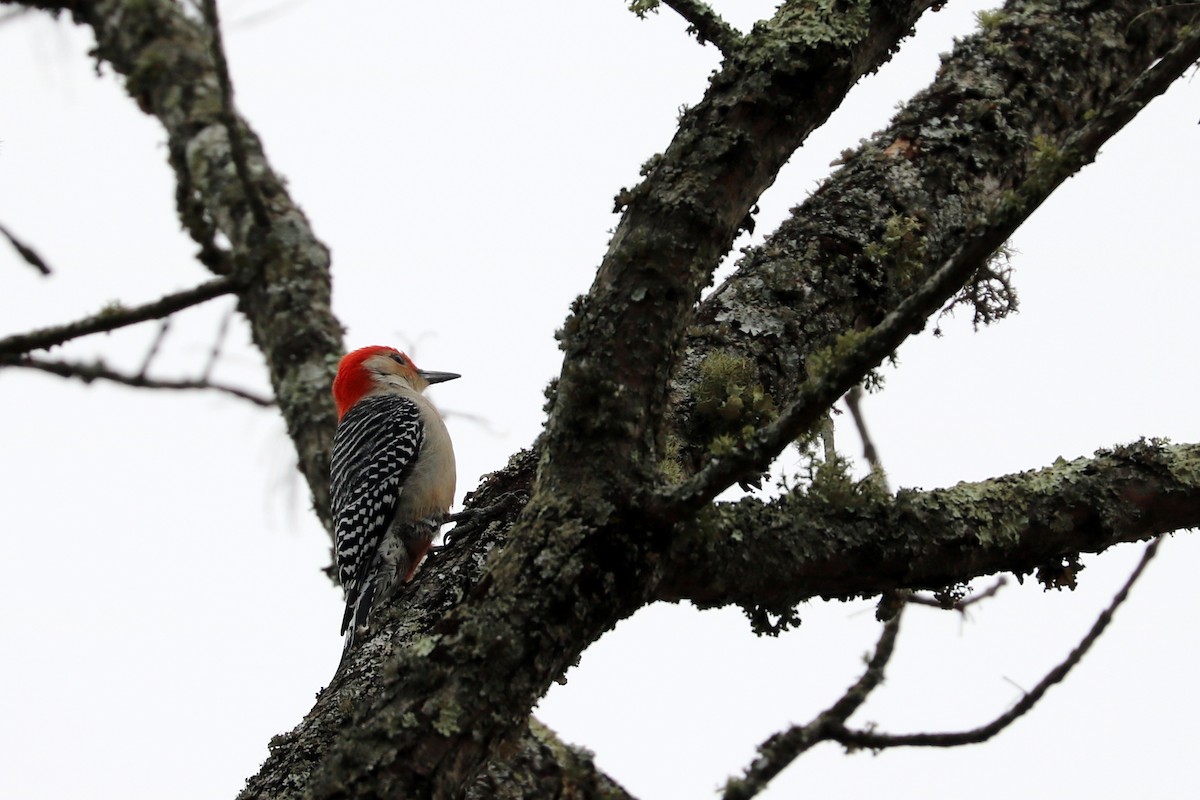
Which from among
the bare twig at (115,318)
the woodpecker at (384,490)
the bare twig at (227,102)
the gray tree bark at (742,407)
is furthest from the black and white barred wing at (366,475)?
the bare twig at (115,318)

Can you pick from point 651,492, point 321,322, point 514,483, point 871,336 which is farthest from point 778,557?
point 321,322

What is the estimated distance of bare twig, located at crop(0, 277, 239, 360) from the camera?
2.03 m

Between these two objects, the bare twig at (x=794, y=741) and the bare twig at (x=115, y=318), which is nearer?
the bare twig at (x=115, y=318)

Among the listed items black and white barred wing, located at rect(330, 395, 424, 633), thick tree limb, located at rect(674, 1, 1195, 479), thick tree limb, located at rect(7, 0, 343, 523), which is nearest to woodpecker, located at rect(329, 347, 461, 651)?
black and white barred wing, located at rect(330, 395, 424, 633)

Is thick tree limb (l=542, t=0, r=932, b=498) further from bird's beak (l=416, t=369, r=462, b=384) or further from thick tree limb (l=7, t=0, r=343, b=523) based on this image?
bird's beak (l=416, t=369, r=462, b=384)

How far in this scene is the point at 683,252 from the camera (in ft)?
9.53

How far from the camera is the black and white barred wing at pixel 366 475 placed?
5.58 meters

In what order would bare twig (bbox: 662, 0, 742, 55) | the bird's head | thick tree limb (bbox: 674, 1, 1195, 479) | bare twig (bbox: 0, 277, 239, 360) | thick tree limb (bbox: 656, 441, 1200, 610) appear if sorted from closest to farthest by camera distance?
bare twig (bbox: 0, 277, 239, 360) → thick tree limb (bbox: 656, 441, 1200, 610) → bare twig (bbox: 662, 0, 742, 55) → thick tree limb (bbox: 674, 1, 1195, 479) → the bird's head

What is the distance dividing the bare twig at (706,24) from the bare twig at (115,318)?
1683 millimetres

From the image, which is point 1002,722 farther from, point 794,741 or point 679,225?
point 679,225

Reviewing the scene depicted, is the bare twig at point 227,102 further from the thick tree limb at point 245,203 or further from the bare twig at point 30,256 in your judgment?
the thick tree limb at point 245,203

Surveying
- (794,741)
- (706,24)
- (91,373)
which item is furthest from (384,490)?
(91,373)

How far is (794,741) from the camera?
2.59 metres

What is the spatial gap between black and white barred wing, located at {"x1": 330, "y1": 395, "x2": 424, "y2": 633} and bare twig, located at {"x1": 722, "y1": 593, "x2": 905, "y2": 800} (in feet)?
9.43
